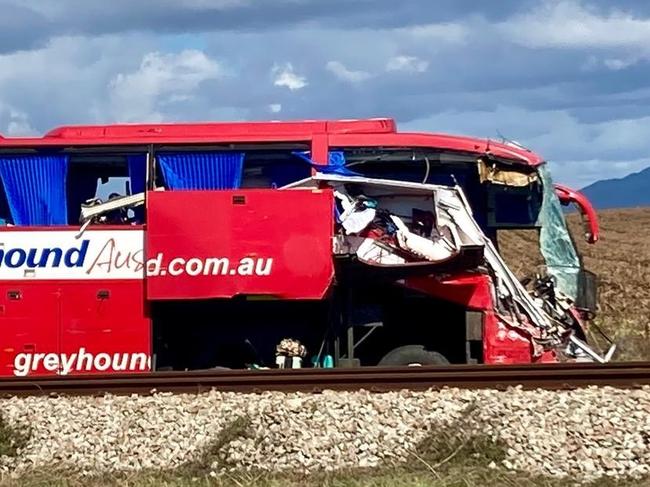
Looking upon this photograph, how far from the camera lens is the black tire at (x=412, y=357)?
13.1m

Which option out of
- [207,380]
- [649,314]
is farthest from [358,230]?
[649,314]

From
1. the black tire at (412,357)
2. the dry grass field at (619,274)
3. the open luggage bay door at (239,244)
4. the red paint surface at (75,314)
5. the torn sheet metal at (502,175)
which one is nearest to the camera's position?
the open luggage bay door at (239,244)

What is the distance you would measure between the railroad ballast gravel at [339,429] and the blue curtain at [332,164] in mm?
3006

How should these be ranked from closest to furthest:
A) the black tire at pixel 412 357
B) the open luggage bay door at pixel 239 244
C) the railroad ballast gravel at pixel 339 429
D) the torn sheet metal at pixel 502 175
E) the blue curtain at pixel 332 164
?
Answer: the railroad ballast gravel at pixel 339 429, the open luggage bay door at pixel 239 244, the blue curtain at pixel 332 164, the black tire at pixel 412 357, the torn sheet metal at pixel 502 175

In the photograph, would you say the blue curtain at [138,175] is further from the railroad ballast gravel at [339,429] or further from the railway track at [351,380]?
the railroad ballast gravel at [339,429]

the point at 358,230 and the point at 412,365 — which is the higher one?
the point at 358,230

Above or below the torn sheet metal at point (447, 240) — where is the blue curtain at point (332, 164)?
above

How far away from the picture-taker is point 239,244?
12727 mm

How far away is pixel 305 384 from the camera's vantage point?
1163 cm

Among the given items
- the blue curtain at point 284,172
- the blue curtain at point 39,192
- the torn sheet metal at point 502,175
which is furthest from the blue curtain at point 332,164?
the blue curtain at point 39,192

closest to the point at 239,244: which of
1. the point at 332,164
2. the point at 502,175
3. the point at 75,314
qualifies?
the point at 332,164

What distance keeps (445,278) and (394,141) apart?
1628 mm

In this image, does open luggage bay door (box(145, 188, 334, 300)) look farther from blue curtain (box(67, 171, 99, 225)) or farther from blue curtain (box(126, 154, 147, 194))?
blue curtain (box(67, 171, 99, 225))

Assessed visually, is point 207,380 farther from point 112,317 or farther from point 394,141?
point 394,141
